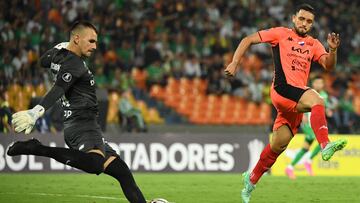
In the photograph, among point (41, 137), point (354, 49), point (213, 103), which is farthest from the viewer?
point (354, 49)

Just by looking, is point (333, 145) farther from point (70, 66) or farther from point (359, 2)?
point (359, 2)

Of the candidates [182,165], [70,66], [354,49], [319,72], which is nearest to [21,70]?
[182,165]

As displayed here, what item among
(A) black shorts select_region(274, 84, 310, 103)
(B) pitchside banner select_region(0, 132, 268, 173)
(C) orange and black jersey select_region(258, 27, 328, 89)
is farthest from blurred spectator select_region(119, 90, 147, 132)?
(A) black shorts select_region(274, 84, 310, 103)

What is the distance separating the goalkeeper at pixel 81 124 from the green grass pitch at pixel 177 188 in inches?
115

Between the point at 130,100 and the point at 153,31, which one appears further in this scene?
the point at 153,31

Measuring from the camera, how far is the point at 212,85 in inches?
995

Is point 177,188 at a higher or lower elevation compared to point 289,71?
lower

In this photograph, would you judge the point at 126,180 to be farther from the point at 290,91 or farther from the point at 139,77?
the point at 139,77

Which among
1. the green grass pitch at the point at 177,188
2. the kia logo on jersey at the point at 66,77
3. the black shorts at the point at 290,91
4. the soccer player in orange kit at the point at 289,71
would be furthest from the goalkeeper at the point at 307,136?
the kia logo on jersey at the point at 66,77

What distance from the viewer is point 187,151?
19484 millimetres

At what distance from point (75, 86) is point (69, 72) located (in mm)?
349

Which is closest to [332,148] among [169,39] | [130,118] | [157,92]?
[130,118]

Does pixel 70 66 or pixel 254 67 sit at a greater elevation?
pixel 70 66

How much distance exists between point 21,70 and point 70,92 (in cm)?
1414
